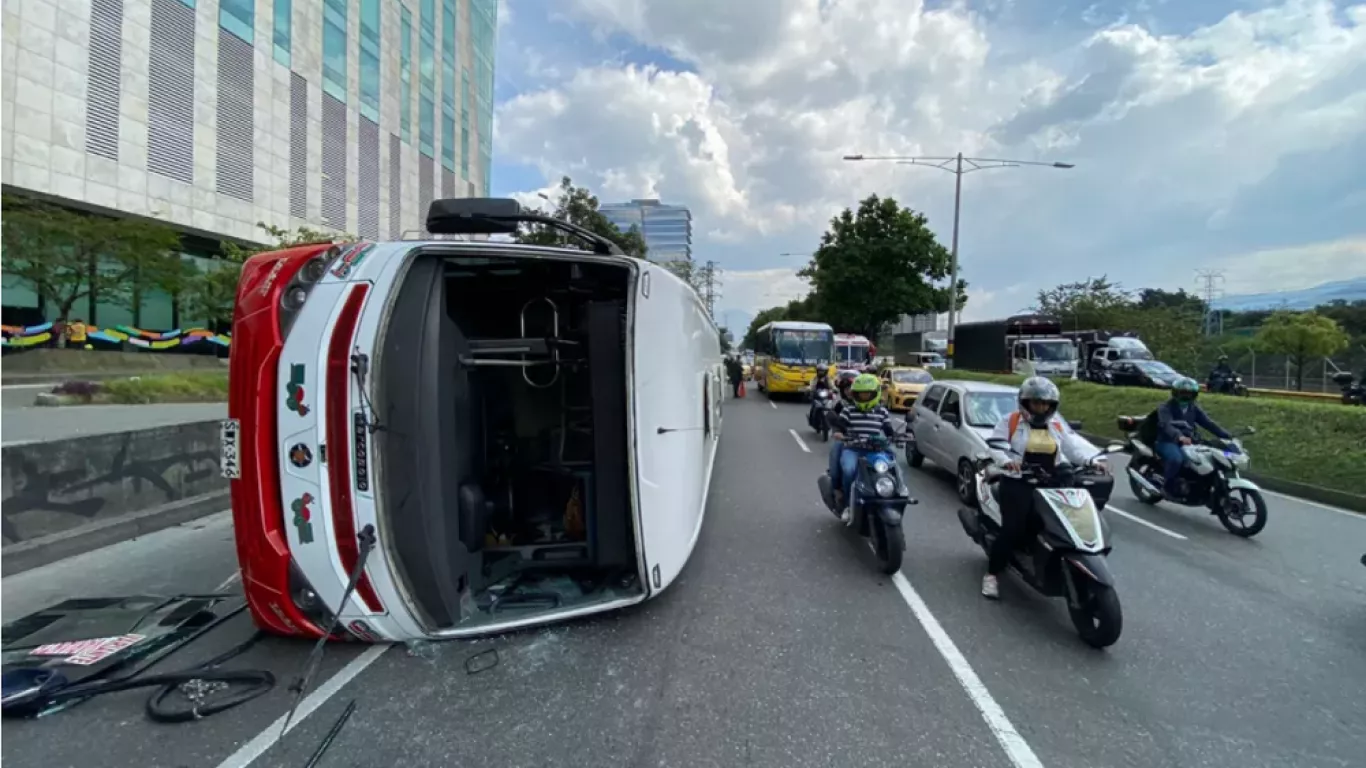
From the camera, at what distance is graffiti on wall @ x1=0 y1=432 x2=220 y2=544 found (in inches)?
213

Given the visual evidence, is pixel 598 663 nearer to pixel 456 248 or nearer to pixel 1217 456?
pixel 456 248

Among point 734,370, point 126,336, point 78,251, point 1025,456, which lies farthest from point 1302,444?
point 126,336

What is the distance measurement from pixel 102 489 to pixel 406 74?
129 feet

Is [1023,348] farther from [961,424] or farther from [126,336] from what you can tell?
[126,336]

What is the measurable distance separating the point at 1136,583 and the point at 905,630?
2423 millimetres

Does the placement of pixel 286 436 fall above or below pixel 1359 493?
above

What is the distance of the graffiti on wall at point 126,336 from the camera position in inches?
892

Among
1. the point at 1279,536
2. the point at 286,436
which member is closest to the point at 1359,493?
the point at 1279,536

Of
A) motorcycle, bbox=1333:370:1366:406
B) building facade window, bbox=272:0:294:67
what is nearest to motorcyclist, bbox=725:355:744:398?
motorcycle, bbox=1333:370:1366:406

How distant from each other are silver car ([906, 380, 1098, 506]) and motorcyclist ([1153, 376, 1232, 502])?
5.38 ft

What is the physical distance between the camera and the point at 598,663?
3.93 metres

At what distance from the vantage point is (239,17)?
89.8 ft

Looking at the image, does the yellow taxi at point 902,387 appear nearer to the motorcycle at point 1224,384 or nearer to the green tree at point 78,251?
the motorcycle at point 1224,384

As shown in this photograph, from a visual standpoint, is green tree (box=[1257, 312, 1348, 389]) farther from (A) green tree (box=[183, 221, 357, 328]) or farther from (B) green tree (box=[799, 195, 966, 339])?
(A) green tree (box=[183, 221, 357, 328])
